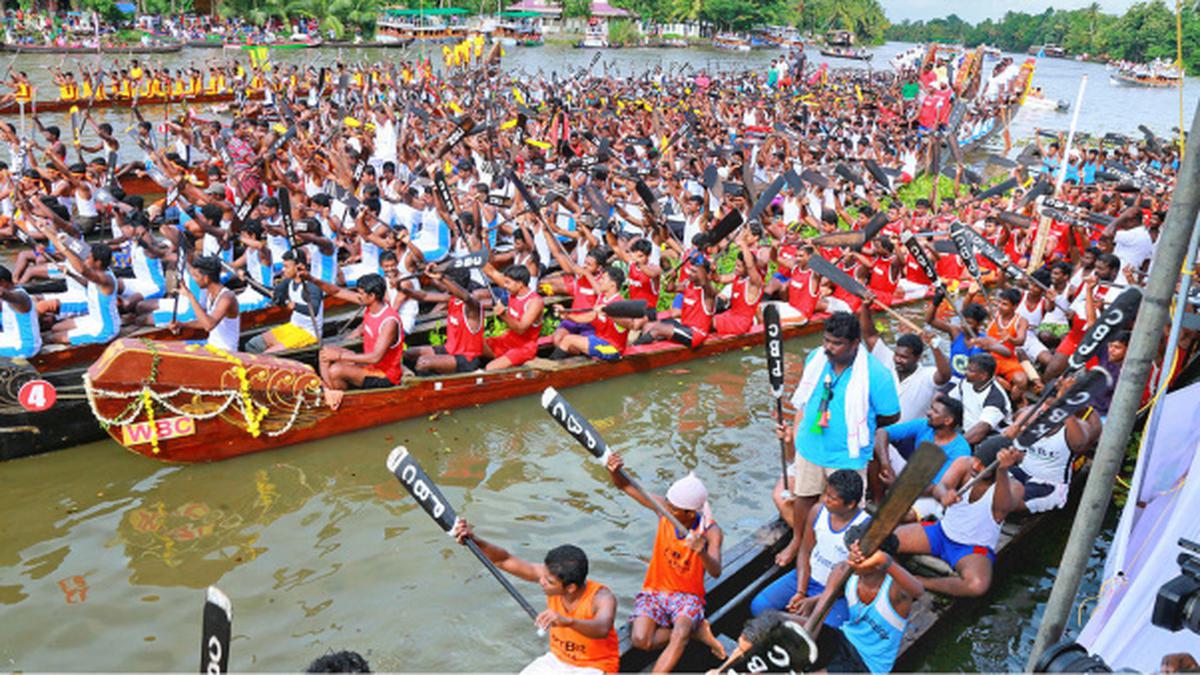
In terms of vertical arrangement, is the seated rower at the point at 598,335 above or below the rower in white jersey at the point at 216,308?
below

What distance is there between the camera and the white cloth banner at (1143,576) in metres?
4.10

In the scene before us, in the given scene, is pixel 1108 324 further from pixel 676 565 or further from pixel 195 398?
pixel 195 398

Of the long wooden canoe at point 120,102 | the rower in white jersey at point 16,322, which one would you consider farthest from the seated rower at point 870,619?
the long wooden canoe at point 120,102

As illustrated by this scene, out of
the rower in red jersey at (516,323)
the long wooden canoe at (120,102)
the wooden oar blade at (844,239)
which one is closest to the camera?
the wooden oar blade at (844,239)

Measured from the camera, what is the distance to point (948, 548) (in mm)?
Answer: 5297

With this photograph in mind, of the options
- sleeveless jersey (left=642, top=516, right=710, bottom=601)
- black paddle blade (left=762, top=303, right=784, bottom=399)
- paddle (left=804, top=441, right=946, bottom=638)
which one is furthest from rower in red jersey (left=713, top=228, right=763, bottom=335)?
paddle (left=804, top=441, right=946, bottom=638)

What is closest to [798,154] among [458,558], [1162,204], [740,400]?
[1162,204]

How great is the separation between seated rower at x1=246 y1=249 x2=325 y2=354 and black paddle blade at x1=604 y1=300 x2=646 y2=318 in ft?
9.08

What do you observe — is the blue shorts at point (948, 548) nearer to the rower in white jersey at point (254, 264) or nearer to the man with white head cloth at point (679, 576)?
the man with white head cloth at point (679, 576)

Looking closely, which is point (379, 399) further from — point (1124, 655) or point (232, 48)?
point (232, 48)

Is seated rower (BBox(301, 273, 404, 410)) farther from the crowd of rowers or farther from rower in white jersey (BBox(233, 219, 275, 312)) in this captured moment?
rower in white jersey (BBox(233, 219, 275, 312))

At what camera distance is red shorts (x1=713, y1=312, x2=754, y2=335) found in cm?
1009

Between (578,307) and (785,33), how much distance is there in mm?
90224

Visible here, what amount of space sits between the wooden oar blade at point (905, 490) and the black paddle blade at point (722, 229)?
627cm
